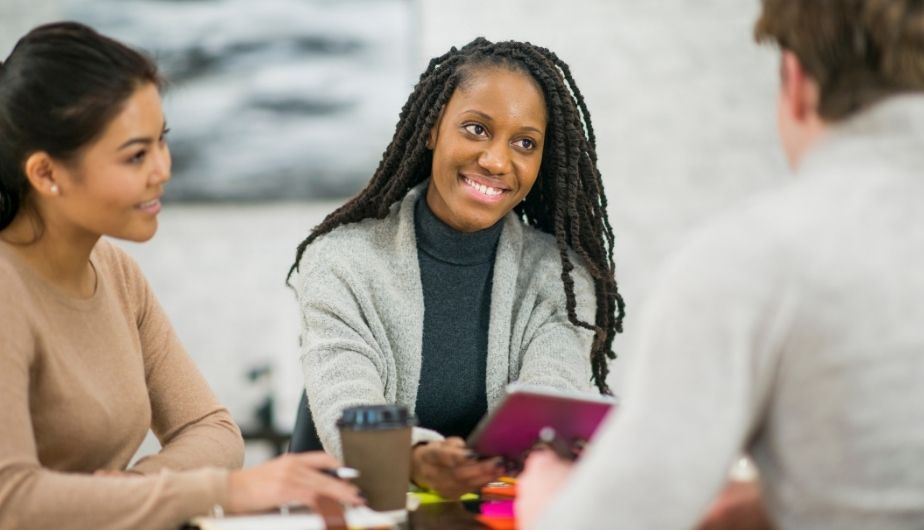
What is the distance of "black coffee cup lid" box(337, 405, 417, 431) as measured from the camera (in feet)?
4.21

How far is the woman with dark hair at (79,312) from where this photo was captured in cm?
123

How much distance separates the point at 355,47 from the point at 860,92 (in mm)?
2807

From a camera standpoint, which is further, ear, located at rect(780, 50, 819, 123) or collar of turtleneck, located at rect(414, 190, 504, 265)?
collar of turtleneck, located at rect(414, 190, 504, 265)

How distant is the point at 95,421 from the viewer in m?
1.44

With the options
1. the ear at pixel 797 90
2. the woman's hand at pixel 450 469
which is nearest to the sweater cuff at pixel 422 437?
the woman's hand at pixel 450 469

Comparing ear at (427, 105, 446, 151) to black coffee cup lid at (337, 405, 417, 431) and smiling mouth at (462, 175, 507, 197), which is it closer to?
smiling mouth at (462, 175, 507, 197)

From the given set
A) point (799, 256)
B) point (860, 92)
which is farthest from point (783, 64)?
point (799, 256)

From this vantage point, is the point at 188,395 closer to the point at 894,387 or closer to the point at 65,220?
the point at 65,220

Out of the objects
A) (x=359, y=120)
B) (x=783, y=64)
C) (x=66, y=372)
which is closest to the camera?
(x=783, y=64)

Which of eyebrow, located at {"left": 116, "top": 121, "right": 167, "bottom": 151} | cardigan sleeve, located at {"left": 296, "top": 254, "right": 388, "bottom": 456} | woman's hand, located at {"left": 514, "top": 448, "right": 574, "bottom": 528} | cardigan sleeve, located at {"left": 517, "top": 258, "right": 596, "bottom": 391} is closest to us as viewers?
woman's hand, located at {"left": 514, "top": 448, "right": 574, "bottom": 528}

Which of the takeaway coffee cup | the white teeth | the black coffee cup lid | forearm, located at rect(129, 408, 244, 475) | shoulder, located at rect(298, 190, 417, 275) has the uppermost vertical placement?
the white teeth

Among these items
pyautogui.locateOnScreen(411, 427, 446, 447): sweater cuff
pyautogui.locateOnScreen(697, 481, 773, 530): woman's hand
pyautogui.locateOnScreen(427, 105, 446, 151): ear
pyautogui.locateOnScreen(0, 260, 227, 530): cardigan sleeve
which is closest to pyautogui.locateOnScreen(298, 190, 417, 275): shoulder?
pyautogui.locateOnScreen(427, 105, 446, 151): ear

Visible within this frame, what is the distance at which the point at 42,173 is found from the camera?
140 centimetres

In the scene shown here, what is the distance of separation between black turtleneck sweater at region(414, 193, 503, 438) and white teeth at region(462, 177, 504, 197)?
0.30 feet
